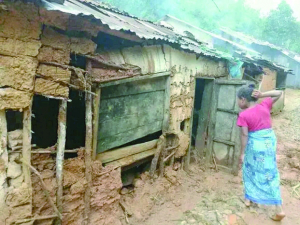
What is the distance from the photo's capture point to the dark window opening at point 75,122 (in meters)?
4.30

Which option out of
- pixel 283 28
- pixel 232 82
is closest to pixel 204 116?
pixel 232 82

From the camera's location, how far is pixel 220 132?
243 inches

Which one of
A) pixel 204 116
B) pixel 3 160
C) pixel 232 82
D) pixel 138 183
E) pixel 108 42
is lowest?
pixel 138 183

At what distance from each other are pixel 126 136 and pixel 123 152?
0.84 ft

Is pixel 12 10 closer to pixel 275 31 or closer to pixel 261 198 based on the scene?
pixel 261 198

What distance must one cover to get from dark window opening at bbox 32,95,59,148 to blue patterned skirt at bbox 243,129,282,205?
3136 millimetres

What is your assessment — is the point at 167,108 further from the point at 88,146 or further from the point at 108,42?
the point at 88,146

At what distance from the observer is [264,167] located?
405cm

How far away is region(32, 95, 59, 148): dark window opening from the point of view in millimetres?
4226

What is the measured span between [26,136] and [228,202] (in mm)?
3661

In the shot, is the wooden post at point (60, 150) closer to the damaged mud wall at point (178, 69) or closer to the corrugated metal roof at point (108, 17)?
the damaged mud wall at point (178, 69)

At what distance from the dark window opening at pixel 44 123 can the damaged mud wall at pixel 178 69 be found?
1.43 metres

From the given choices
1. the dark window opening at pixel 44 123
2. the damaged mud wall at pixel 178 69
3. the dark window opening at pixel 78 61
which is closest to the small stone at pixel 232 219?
the damaged mud wall at pixel 178 69

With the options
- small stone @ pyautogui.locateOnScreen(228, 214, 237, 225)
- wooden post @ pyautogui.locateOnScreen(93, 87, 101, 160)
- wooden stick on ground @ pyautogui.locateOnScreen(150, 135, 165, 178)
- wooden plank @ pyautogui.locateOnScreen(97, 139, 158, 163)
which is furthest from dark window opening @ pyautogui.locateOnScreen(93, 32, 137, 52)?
small stone @ pyautogui.locateOnScreen(228, 214, 237, 225)
